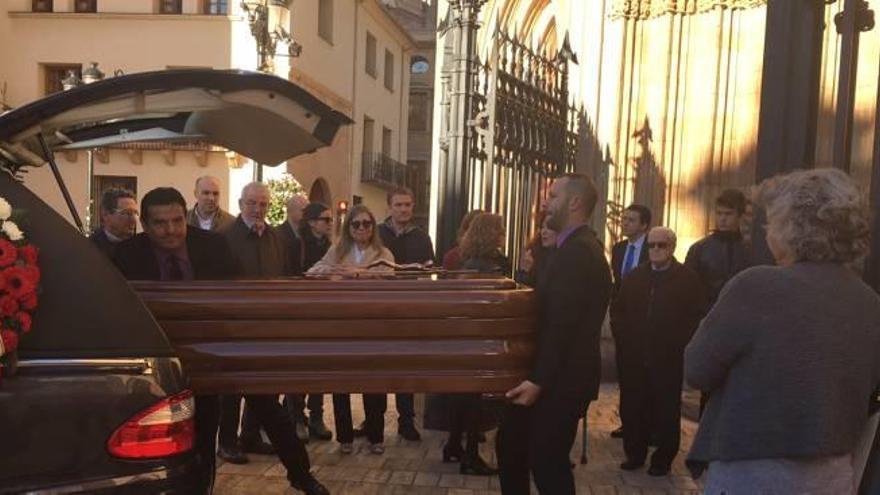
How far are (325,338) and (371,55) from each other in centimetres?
3219

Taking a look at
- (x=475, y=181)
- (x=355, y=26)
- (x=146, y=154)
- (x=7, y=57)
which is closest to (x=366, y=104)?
(x=355, y=26)

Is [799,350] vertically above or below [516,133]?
below

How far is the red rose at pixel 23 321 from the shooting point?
2424 millimetres

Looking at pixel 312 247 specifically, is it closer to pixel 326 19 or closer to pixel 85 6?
pixel 85 6

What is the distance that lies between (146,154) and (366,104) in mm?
10643

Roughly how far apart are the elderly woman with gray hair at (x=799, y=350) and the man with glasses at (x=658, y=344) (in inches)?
122

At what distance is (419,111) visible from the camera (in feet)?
152

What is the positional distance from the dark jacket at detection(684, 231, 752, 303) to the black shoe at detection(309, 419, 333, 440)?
3.05 meters

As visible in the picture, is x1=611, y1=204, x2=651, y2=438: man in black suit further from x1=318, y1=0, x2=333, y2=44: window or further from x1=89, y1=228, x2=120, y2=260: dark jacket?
x1=318, y1=0, x2=333, y2=44: window

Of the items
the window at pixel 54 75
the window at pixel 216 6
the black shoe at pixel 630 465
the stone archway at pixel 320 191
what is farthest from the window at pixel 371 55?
the black shoe at pixel 630 465

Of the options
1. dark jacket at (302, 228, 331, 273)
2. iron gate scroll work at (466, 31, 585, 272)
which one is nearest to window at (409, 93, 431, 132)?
iron gate scroll work at (466, 31, 585, 272)

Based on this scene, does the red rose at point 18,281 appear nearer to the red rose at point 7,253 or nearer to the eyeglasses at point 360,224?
the red rose at point 7,253

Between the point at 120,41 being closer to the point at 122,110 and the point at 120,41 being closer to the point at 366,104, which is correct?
the point at 366,104

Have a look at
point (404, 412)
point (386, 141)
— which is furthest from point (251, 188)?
point (386, 141)
